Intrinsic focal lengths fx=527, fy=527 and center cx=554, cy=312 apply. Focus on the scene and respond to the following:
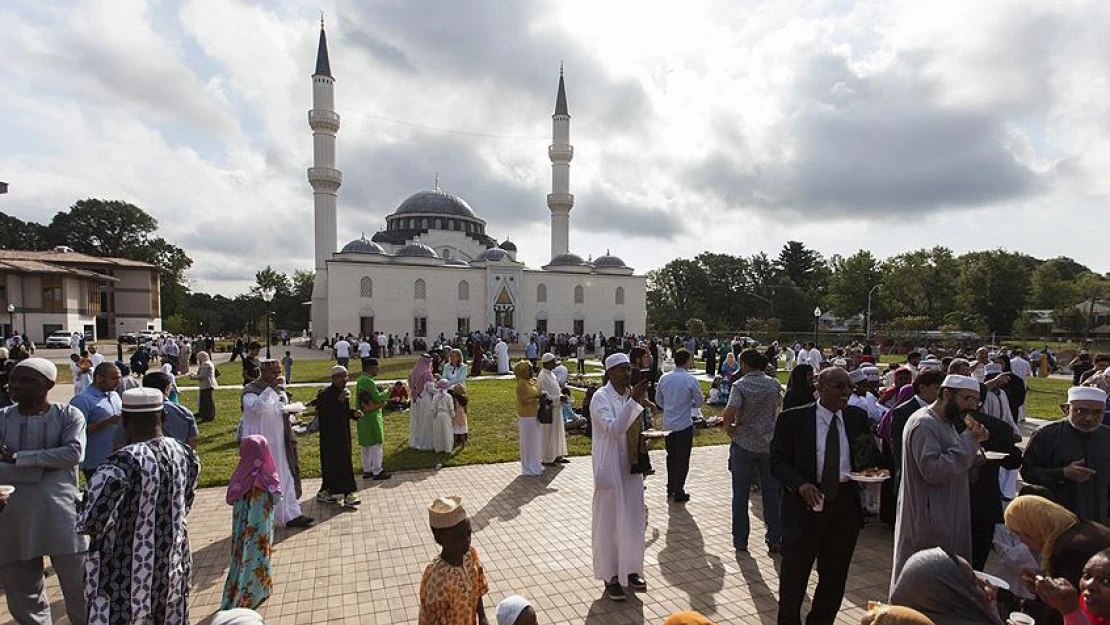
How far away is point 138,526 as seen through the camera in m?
2.65

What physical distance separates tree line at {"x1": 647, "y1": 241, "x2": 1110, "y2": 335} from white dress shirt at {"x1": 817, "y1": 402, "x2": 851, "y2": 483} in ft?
141

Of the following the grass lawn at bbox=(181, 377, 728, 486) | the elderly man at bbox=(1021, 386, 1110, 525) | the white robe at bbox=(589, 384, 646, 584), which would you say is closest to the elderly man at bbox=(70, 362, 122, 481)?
the grass lawn at bbox=(181, 377, 728, 486)

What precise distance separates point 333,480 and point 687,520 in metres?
4.08

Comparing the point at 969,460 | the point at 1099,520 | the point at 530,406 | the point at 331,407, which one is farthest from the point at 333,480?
the point at 1099,520

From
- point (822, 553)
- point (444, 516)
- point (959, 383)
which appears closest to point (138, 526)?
point (444, 516)

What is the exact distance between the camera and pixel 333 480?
616cm

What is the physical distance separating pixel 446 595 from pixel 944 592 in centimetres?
217

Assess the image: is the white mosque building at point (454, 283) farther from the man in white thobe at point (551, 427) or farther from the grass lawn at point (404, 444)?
the man in white thobe at point (551, 427)

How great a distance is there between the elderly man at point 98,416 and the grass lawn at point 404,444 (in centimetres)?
220

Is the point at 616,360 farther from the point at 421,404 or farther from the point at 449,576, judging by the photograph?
the point at 421,404

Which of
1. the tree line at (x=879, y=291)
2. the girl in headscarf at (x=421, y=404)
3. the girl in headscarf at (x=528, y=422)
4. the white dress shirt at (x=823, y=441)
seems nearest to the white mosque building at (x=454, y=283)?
the tree line at (x=879, y=291)

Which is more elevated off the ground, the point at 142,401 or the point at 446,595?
the point at 142,401

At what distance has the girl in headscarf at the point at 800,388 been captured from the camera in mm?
4973

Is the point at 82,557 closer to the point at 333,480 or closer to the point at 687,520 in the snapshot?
the point at 333,480
